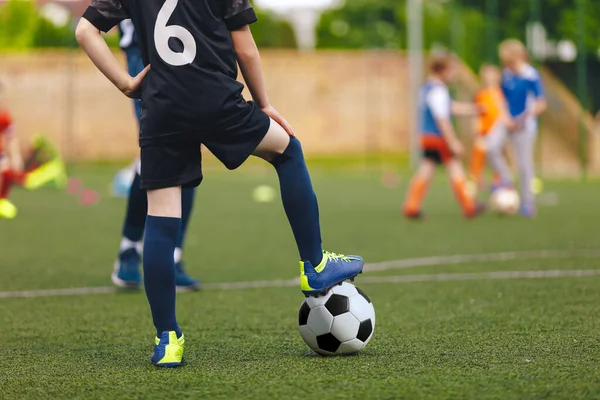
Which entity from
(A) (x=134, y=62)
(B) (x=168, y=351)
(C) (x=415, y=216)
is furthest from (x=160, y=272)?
(C) (x=415, y=216)

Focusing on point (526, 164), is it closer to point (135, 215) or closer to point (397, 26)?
point (135, 215)

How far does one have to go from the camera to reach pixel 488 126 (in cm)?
1319

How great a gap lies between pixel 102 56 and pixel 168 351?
3.76 ft

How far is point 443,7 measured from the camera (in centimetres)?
3114

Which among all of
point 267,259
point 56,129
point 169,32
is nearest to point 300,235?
point 169,32

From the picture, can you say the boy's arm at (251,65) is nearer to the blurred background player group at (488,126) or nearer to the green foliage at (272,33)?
the blurred background player group at (488,126)

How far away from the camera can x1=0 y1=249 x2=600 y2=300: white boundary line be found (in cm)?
627

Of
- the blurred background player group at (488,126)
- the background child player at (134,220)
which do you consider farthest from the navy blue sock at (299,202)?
the blurred background player group at (488,126)

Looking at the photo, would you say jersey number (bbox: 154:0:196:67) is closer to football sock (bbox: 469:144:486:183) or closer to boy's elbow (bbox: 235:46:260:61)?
boy's elbow (bbox: 235:46:260:61)

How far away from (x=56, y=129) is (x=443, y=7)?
12.3m

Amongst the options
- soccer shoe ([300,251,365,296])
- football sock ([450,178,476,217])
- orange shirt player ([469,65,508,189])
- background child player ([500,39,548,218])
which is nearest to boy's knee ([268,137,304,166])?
soccer shoe ([300,251,365,296])

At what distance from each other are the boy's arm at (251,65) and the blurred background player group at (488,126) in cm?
741

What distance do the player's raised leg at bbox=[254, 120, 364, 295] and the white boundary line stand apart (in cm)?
235

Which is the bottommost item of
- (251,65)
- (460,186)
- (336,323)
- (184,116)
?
(460,186)
